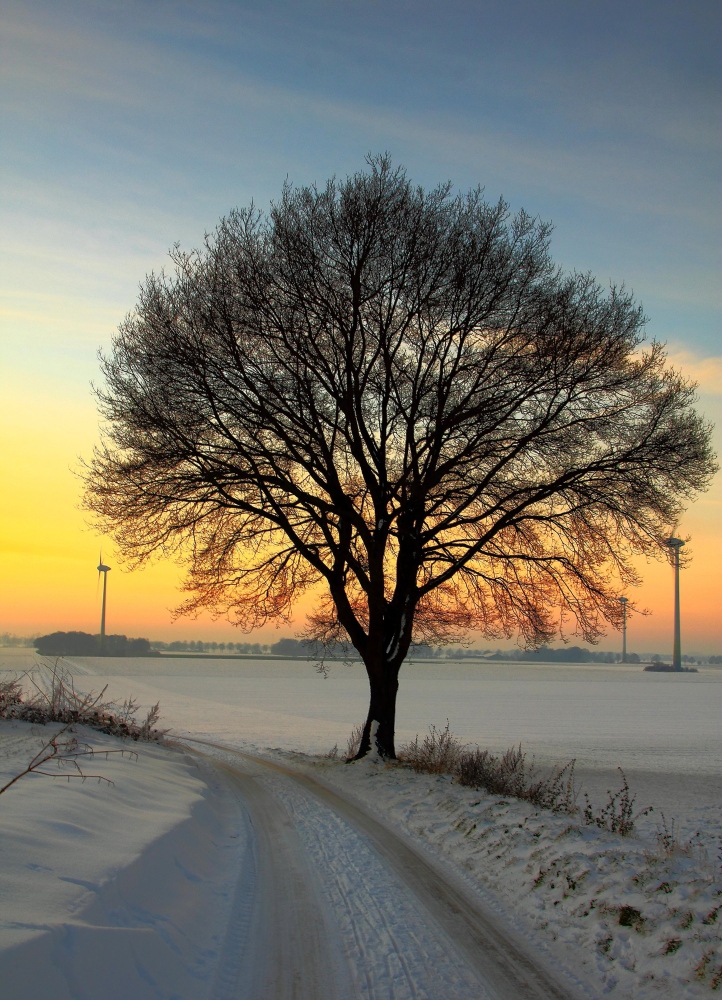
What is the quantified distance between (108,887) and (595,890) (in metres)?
4.19

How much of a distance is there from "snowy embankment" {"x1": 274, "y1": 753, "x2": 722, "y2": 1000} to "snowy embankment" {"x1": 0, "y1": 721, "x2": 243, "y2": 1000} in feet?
8.83

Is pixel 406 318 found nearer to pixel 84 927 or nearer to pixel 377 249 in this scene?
pixel 377 249

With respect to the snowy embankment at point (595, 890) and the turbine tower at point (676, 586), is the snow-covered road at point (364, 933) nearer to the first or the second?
the snowy embankment at point (595, 890)

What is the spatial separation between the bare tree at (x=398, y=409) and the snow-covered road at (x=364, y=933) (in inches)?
358

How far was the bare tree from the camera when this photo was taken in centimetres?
1642

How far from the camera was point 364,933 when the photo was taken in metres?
6.09

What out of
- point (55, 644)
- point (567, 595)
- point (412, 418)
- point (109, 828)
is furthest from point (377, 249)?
point (55, 644)

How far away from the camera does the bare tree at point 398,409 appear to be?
16.4m

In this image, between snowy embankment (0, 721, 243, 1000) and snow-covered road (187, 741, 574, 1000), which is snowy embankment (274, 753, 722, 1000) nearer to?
snow-covered road (187, 741, 574, 1000)

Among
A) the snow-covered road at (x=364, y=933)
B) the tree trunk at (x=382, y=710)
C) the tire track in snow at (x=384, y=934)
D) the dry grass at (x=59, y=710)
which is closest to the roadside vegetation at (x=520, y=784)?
the tree trunk at (x=382, y=710)

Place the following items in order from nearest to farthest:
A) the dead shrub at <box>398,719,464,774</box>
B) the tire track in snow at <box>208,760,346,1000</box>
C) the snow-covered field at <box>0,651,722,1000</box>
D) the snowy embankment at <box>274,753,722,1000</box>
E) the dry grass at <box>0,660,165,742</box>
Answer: the snow-covered field at <box>0,651,722,1000</box>
the tire track in snow at <box>208,760,346,1000</box>
the snowy embankment at <box>274,753,722,1000</box>
the dry grass at <box>0,660,165,742</box>
the dead shrub at <box>398,719,464,774</box>

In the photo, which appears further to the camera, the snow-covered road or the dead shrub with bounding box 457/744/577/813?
the dead shrub with bounding box 457/744/577/813

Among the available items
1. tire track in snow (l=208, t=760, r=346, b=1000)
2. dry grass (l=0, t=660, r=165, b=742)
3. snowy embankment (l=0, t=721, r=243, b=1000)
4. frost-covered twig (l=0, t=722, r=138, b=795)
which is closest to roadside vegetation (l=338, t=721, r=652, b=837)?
tire track in snow (l=208, t=760, r=346, b=1000)

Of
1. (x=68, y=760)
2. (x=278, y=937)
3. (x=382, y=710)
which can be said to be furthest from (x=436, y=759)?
(x=278, y=937)
